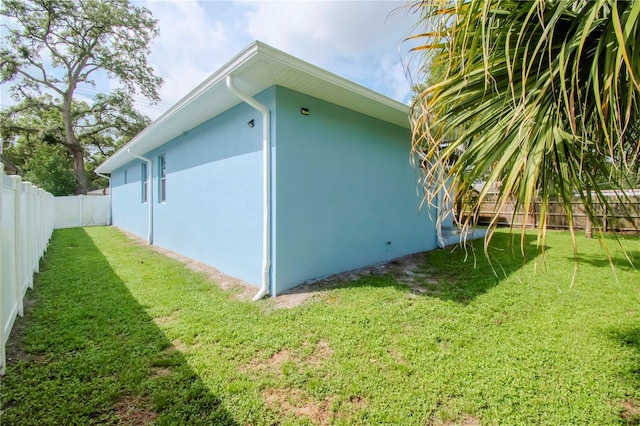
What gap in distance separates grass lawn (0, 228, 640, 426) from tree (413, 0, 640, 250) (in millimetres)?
558

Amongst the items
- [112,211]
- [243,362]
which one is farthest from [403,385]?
[112,211]

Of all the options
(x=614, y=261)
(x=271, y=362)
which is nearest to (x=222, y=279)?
(x=271, y=362)

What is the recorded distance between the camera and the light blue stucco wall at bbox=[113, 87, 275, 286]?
489 centimetres

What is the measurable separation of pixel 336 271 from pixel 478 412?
3.37m

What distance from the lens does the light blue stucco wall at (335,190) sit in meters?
4.59

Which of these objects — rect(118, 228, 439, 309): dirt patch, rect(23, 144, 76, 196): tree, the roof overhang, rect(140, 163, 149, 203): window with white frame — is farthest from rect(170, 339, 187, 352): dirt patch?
rect(23, 144, 76, 196): tree

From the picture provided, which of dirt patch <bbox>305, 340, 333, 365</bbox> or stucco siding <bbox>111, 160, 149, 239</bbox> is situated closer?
dirt patch <bbox>305, 340, 333, 365</bbox>

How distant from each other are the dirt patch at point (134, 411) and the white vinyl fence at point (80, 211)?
57.0ft

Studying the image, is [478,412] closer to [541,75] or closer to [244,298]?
[541,75]

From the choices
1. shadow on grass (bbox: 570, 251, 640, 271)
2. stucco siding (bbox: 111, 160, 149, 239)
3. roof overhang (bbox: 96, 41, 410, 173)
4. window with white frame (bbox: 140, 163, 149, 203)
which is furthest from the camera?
stucco siding (bbox: 111, 160, 149, 239)

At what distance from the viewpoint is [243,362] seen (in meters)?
2.78

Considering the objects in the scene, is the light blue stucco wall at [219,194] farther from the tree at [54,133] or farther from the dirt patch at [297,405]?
the tree at [54,133]

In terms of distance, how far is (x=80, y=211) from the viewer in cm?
1589

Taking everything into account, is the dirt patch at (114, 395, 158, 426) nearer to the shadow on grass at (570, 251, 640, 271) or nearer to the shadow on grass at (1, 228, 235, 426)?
the shadow on grass at (1, 228, 235, 426)
